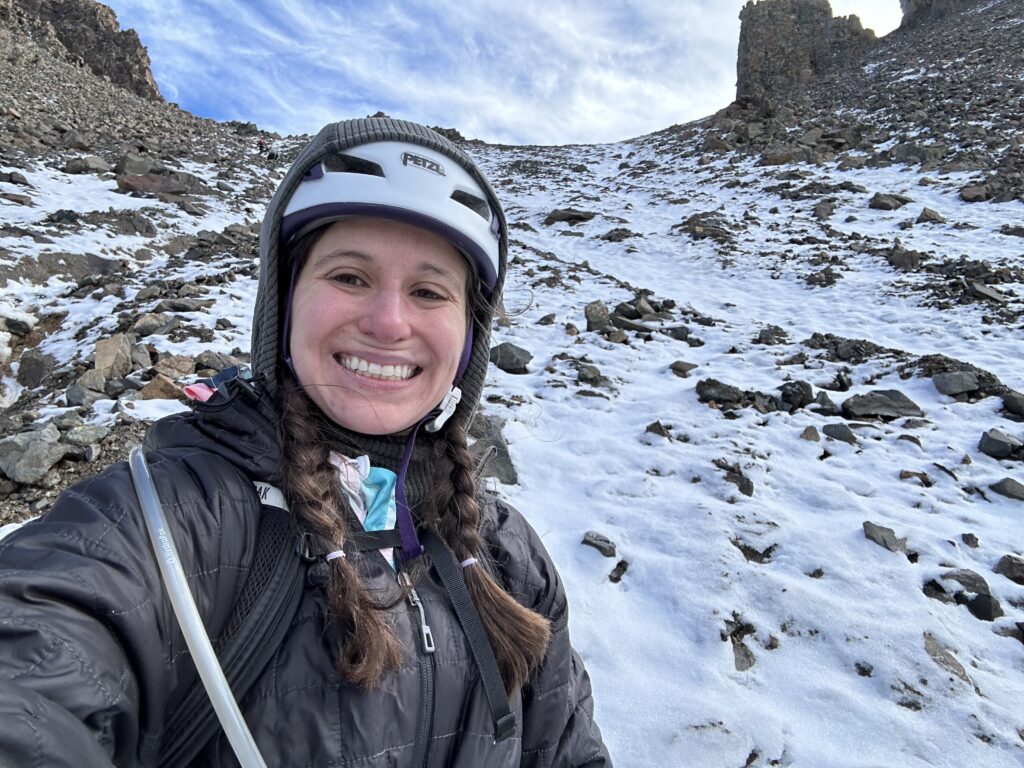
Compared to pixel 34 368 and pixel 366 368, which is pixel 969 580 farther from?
pixel 34 368

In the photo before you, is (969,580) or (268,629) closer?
(268,629)

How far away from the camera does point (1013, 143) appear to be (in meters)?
18.0

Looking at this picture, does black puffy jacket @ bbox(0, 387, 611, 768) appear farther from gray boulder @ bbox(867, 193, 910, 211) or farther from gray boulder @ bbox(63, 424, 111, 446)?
gray boulder @ bbox(867, 193, 910, 211)

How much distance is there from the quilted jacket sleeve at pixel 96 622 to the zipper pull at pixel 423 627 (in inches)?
20.1

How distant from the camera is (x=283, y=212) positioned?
6.15 feet

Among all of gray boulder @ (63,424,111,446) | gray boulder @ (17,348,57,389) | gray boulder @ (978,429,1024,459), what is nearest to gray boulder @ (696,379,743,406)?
gray boulder @ (978,429,1024,459)

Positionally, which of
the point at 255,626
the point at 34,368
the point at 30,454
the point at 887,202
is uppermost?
the point at 887,202

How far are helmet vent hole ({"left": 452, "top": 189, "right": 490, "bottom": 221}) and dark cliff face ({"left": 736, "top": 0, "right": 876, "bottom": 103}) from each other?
4746 cm

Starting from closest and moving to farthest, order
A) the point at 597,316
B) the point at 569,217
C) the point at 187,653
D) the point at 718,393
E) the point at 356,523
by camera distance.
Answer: the point at 187,653
the point at 356,523
the point at 718,393
the point at 597,316
the point at 569,217

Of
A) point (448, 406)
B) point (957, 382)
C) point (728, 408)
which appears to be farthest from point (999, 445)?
point (448, 406)

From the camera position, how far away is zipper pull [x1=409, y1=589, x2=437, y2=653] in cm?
161

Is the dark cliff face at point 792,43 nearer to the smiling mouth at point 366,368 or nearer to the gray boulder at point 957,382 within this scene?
the gray boulder at point 957,382

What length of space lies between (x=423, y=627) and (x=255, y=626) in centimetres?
48

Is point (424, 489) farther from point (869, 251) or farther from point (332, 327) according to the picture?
point (869, 251)
